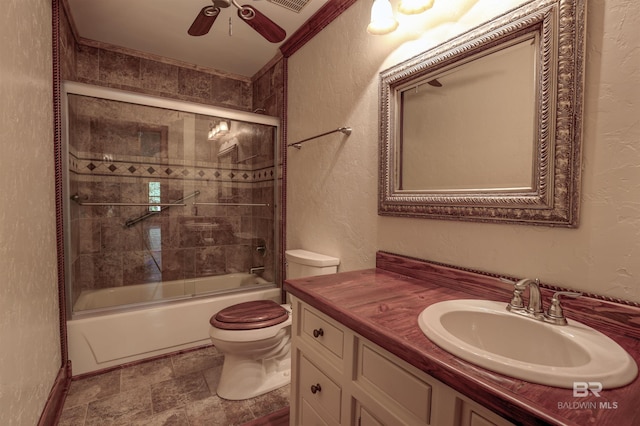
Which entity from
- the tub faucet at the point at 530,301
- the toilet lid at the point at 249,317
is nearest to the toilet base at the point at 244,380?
the toilet lid at the point at 249,317

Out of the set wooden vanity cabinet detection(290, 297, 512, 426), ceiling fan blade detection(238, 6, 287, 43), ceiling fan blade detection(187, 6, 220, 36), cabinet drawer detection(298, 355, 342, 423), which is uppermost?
ceiling fan blade detection(238, 6, 287, 43)

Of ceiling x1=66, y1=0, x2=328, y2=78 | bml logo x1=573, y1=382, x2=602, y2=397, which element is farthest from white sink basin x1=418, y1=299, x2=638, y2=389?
ceiling x1=66, y1=0, x2=328, y2=78

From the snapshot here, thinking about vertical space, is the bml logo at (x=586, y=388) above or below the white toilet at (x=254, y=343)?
above

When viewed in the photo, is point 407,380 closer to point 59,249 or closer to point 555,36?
point 555,36

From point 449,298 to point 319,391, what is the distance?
22.3 inches

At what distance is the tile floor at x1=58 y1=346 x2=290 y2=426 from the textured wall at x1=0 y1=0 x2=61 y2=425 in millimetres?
226

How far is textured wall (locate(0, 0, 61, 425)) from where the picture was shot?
39.4 inches

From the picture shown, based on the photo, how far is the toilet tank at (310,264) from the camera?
185cm

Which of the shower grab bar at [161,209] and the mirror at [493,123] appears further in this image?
the shower grab bar at [161,209]

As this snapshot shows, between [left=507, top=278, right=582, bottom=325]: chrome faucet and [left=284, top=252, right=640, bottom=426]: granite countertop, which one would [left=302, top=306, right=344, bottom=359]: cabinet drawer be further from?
[left=507, top=278, right=582, bottom=325]: chrome faucet

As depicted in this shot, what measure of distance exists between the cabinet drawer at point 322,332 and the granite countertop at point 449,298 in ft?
0.19

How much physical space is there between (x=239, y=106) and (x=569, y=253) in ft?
9.95

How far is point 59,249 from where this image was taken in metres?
1.75

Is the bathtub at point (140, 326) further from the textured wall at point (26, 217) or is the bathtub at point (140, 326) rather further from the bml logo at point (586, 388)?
the bml logo at point (586, 388)
